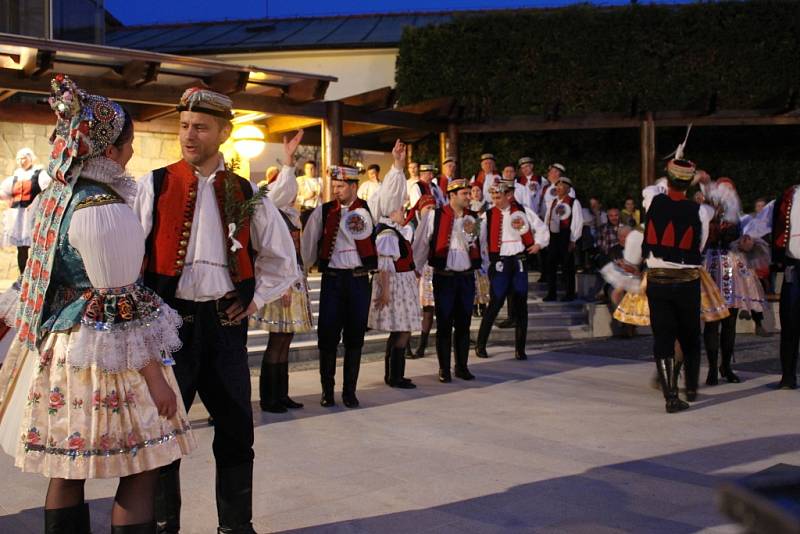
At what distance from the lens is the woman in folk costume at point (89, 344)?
282cm

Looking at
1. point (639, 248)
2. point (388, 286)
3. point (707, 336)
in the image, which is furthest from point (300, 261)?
point (707, 336)

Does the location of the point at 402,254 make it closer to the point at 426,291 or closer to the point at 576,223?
the point at 426,291

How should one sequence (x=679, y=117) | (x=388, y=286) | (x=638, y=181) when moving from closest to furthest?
(x=388, y=286) < (x=679, y=117) < (x=638, y=181)

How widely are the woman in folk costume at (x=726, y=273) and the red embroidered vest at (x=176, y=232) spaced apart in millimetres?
5580

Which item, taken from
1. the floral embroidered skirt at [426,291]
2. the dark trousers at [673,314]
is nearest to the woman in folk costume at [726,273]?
the dark trousers at [673,314]

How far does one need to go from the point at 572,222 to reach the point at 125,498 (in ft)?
36.2

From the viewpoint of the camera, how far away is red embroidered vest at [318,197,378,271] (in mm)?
7047

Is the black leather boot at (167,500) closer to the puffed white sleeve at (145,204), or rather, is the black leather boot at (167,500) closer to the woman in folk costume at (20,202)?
the puffed white sleeve at (145,204)

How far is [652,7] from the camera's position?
57.0 ft

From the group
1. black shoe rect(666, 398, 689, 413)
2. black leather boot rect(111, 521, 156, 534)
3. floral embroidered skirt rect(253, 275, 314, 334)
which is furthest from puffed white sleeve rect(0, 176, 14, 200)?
black leather boot rect(111, 521, 156, 534)

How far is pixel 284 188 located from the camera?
664 centimetres

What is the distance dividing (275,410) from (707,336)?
4.01 metres

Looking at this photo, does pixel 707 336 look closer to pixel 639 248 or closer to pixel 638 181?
pixel 639 248

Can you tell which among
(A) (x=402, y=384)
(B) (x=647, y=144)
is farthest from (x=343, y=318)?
(B) (x=647, y=144)
